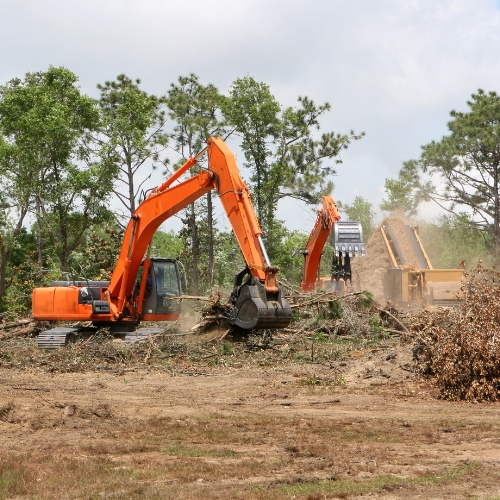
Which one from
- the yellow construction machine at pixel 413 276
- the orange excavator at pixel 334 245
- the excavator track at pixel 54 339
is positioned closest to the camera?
the excavator track at pixel 54 339

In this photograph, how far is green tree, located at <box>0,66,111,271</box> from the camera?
3203cm

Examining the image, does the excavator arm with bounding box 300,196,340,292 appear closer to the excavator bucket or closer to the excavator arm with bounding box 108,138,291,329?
the excavator arm with bounding box 108,138,291,329

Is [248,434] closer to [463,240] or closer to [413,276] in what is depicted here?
[413,276]

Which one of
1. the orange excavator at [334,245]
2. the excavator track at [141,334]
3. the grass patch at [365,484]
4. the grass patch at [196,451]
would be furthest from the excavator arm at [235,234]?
the grass patch at [365,484]

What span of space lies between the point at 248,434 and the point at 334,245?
1547cm

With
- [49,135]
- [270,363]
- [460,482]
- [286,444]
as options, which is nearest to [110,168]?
[49,135]

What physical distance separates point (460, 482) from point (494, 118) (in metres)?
34.9

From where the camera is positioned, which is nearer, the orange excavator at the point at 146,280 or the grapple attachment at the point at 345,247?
the orange excavator at the point at 146,280

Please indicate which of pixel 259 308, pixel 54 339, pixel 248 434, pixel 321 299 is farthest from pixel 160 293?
pixel 248 434

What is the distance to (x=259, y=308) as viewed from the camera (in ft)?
47.3

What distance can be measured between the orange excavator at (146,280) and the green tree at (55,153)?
11950 millimetres

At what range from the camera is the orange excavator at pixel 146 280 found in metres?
16.1

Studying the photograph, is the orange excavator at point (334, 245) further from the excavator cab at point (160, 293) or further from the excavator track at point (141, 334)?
the excavator track at point (141, 334)

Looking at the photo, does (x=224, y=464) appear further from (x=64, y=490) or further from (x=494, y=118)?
(x=494, y=118)
